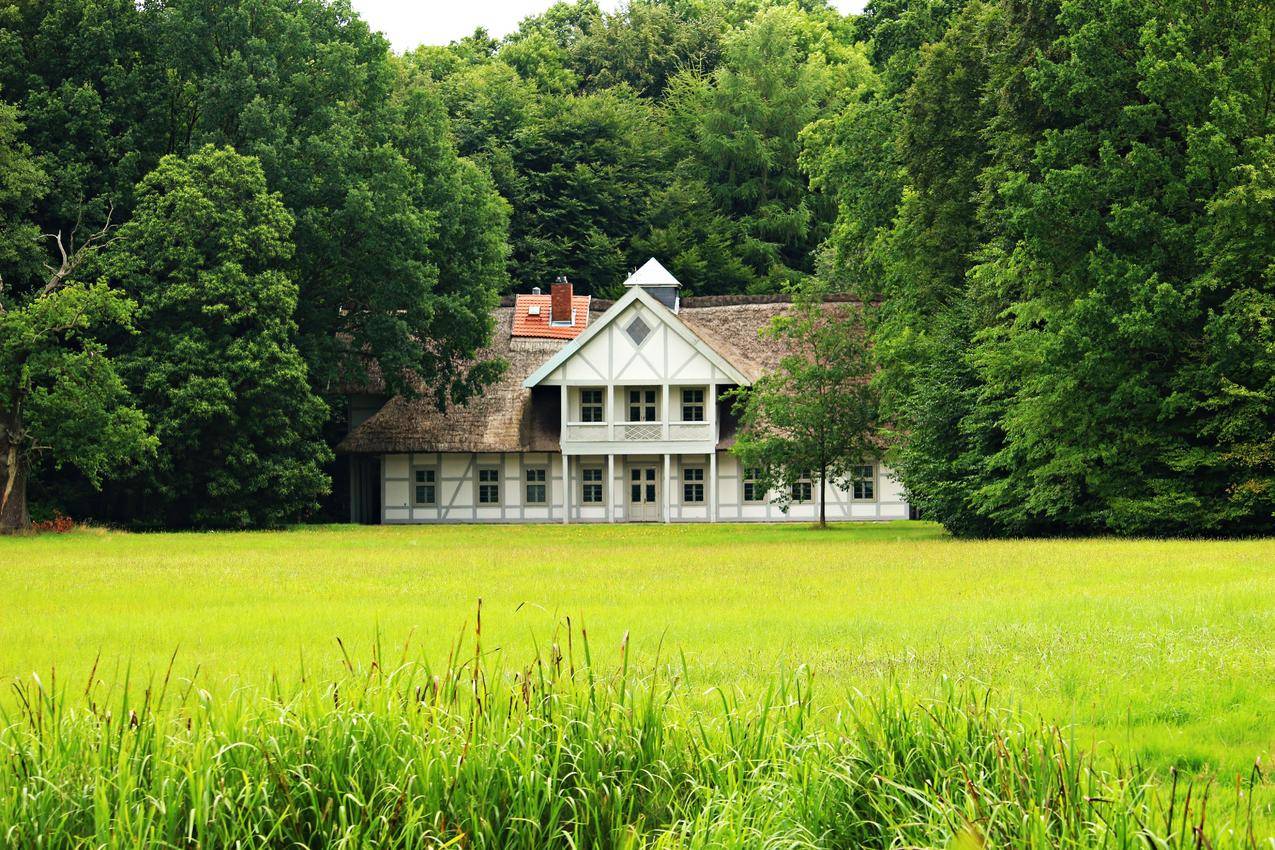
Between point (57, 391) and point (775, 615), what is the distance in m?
25.0

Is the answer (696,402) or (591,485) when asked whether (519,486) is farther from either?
(696,402)

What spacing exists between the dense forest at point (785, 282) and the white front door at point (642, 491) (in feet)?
22.3

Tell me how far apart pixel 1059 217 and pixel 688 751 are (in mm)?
25801

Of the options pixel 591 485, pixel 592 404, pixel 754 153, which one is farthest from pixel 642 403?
pixel 754 153

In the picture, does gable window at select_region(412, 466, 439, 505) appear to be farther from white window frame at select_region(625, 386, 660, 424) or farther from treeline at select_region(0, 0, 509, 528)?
white window frame at select_region(625, 386, 660, 424)

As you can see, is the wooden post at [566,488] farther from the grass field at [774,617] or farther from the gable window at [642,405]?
the grass field at [774,617]

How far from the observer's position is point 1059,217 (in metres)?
30.8

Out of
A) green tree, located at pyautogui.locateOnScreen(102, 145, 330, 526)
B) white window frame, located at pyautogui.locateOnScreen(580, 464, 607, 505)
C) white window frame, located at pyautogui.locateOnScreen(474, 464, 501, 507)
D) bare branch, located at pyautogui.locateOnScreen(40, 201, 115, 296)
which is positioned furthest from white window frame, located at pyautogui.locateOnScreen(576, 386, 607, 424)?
bare branch, located at pyautogui.locateOnScreen(40, 201, 115, 296)

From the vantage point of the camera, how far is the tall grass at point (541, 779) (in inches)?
231

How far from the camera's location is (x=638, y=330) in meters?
50.2

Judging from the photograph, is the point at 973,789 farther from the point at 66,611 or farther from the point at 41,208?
the point at 41,208

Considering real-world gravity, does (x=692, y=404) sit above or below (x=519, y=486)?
above

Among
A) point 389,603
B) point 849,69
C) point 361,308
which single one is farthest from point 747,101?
point 389,603

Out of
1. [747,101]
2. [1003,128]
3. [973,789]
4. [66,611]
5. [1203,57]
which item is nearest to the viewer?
[973,789]
